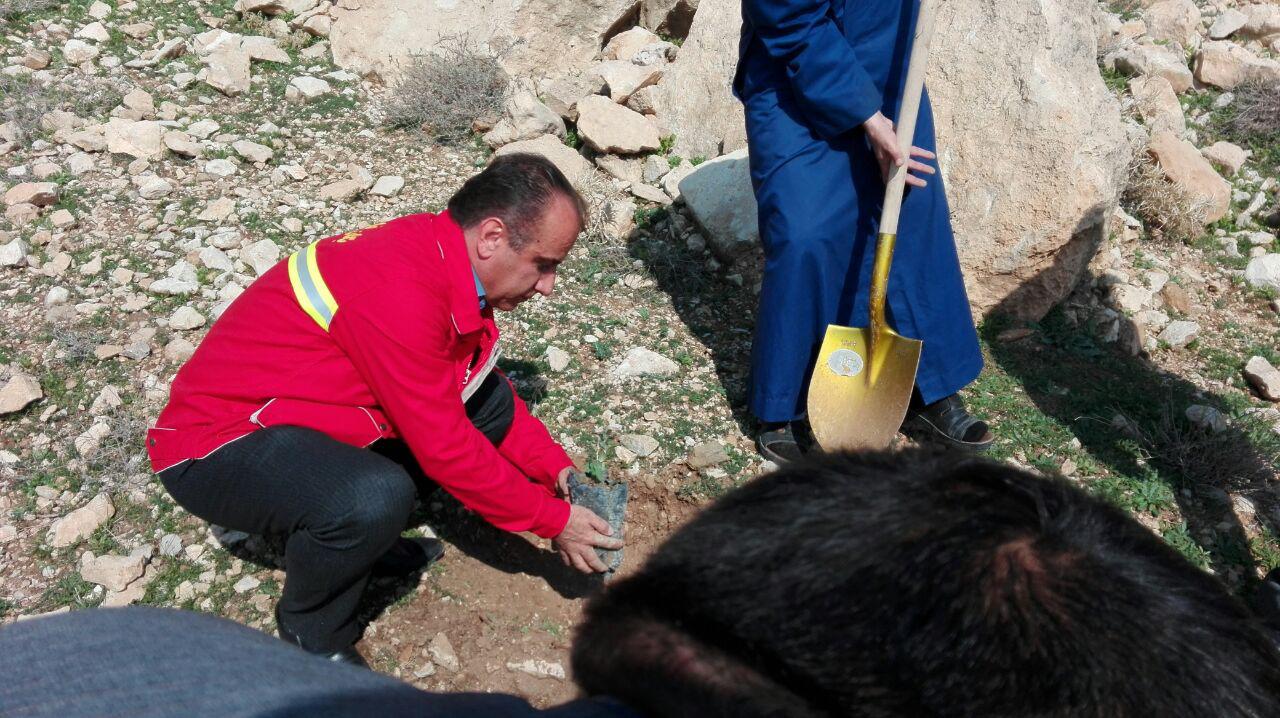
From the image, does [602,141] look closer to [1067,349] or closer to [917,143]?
[917,143]

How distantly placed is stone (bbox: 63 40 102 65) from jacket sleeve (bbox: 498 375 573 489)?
3.74 metres

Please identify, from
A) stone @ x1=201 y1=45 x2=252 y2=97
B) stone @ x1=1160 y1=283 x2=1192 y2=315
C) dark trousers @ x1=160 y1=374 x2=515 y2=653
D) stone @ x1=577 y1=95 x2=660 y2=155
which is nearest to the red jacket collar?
dark trousers @ x1=160 y1=374 x2=515 y2=653

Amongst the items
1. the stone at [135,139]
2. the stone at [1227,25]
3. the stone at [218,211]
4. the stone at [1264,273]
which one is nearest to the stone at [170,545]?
the stone at [218,211]

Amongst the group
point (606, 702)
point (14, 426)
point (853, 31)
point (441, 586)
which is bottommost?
point (14, 426)

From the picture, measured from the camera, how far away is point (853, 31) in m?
3.08

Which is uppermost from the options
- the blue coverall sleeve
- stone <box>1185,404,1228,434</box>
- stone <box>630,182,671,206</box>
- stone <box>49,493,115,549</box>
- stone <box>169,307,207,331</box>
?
the blue coverall sleeve

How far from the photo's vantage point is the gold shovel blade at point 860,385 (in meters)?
3.16

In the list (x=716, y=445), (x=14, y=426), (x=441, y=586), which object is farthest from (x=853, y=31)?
(x=14, y=426)

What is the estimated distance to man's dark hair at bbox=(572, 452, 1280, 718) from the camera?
87 cm

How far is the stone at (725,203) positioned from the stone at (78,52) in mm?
3394

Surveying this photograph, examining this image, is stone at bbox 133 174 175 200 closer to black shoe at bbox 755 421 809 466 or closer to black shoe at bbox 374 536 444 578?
black shoe at bbox 374 536 444 578

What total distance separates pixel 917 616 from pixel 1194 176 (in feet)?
16.4

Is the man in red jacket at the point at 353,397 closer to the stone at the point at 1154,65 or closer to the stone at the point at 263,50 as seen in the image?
the stone at the point at 263,50

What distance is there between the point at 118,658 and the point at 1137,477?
11.0 ft
